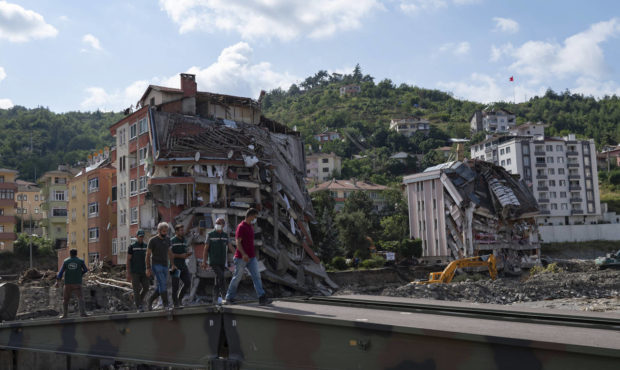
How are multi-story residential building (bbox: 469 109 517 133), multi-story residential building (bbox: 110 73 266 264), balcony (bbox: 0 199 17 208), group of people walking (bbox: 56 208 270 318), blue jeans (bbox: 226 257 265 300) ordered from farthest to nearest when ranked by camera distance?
multi-story residential building (bbox: 469 109 517 133) < balcony (bbox: 0 199 17 208) < multi-story residential building (bbox: 110 73 266 264) < group of people walking (bbox: 56 208 270 318) < blue jeans (bbox: 226 257 265 300)

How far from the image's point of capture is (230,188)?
41750mm

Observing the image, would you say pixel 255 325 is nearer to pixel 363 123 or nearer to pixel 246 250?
pixel 246 250

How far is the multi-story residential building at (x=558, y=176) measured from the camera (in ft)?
308

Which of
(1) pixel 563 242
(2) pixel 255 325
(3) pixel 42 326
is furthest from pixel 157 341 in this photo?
(1) pixel 563 242

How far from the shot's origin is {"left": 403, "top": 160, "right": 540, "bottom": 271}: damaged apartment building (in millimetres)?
52094

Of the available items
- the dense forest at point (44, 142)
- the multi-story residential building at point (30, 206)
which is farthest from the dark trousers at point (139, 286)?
the dense forest at point (44, 142)

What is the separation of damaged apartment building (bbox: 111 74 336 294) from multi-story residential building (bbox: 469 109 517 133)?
118877mm

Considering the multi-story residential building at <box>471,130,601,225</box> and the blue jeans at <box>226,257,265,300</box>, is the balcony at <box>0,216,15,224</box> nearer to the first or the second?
the blue jeans at <box>226,257,265,300</box>

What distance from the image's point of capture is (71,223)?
6097 cm

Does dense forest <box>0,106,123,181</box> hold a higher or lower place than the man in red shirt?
higher

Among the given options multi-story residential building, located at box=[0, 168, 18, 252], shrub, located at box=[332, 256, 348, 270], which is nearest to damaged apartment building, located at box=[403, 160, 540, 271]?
shrub, located at box=[332, 256, 348, 270]

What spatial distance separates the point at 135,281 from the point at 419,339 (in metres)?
9.22

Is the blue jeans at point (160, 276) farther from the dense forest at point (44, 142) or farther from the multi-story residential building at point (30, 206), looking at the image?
the dense forest at point (44, 142)

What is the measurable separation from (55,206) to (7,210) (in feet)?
34.5
